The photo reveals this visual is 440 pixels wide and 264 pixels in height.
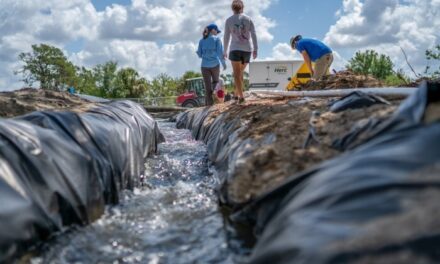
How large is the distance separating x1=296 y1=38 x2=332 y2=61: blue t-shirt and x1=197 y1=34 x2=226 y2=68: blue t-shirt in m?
1.55

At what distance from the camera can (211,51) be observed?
26.1ft

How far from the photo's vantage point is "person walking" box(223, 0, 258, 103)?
20.0 feet

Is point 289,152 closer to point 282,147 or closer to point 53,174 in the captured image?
point 282,147

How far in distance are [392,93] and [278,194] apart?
71.3 inches

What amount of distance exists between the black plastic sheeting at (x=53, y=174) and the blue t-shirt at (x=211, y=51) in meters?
4.85

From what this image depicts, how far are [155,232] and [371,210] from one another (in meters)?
1.48

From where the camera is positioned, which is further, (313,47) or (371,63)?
(371,63)

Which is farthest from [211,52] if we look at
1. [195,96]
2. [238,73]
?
[195,96]

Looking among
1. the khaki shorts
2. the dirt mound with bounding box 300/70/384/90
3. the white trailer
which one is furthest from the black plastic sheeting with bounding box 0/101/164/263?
the white trailer

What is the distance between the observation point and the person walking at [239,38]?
6094 mm

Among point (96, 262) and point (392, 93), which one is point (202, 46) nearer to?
point (392, 93)

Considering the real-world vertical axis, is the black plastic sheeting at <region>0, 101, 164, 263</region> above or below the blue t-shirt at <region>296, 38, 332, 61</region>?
below

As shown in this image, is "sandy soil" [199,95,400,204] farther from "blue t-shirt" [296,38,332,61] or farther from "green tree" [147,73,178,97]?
"green tree" [147,73,178,97]

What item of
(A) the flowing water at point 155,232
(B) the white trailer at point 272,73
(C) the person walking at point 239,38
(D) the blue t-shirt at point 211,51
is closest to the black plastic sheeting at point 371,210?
(A) the flowing water at point 155,232
